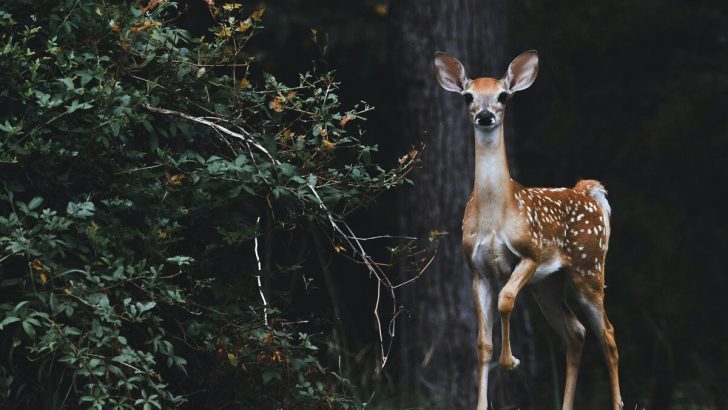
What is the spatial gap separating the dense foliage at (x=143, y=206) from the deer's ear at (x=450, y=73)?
36 cm

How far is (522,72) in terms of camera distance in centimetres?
504

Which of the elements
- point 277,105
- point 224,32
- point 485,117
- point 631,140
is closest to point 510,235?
point 485,117

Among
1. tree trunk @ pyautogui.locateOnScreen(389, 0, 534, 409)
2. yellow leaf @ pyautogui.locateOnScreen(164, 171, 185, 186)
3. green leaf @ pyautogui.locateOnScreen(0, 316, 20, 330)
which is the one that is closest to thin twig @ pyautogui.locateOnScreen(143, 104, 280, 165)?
yellow leaf @ pyautogui.locateOnScreen(164, 171, 185, 186)

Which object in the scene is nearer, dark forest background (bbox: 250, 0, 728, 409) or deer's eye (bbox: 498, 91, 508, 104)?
deer's eye (bbox: 498, 91, 508, 104)

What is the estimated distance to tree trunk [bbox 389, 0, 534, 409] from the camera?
7.41 metres

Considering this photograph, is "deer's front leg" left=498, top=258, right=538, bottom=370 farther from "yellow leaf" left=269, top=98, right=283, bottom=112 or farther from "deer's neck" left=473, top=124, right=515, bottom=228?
"yellow leaf" left=269, top=98, right=283, bottom=112

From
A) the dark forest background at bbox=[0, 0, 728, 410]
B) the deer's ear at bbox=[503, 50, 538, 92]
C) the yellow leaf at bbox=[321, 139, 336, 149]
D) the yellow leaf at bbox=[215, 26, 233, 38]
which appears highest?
the yellow leaf at bbox=[215, 26, 233, 38]

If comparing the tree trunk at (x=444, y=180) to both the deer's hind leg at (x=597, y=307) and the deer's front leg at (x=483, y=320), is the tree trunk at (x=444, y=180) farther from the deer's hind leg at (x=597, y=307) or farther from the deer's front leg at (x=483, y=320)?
the deer's front leg at (x=483, y=320)

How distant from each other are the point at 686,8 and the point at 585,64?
1.11 meters

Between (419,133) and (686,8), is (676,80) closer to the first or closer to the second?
(686,8)

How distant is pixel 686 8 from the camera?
429 inches

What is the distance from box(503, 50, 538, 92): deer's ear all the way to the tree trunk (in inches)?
91.4

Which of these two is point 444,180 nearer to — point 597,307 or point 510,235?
point 597,307

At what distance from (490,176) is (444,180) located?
8.38 ft
